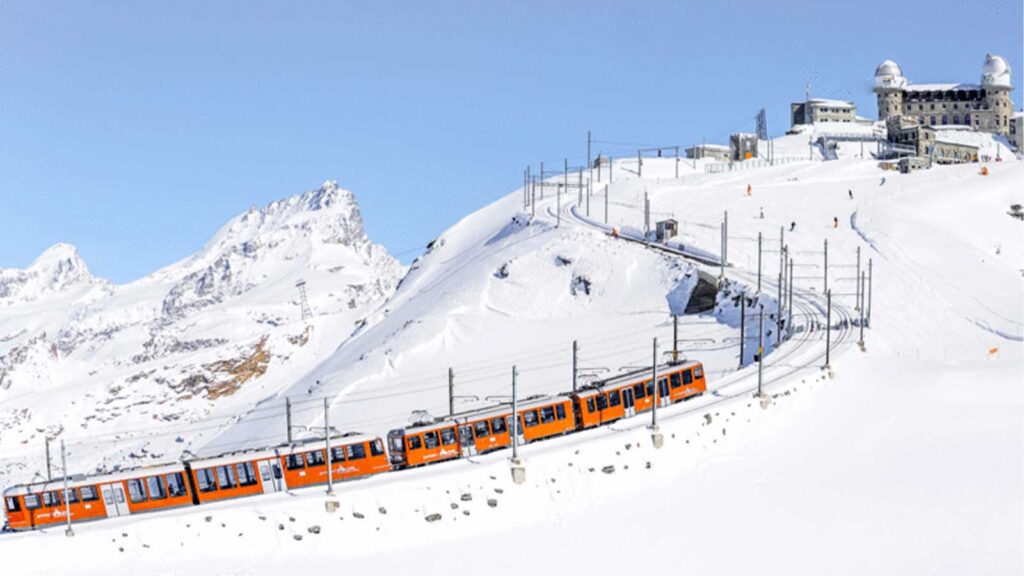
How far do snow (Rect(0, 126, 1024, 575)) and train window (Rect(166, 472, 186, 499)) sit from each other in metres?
2.70

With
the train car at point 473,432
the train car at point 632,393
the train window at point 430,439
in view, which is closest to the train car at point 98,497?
the train car at point 473,432

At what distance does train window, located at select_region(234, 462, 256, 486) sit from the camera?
4794 centimetres

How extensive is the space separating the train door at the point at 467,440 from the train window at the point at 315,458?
254 inches

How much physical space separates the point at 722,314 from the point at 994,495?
45818 mm

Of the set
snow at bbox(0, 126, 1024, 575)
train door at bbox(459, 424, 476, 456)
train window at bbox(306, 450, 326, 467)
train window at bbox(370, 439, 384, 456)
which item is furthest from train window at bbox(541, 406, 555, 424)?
Answer: train window at bbox(306, 450, 326, 467)

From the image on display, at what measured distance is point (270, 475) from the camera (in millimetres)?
48375

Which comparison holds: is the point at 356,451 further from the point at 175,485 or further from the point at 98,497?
the point at 98,497

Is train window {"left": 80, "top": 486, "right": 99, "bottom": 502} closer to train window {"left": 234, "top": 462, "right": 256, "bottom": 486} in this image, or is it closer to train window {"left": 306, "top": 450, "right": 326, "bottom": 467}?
train window {"left": 234, "top": 462, "right": 256, "bottom": 486}

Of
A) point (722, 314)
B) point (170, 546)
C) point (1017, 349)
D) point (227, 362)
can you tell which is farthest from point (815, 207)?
point (170, 546)

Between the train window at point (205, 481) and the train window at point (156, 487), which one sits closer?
the train window at point (156, 487)

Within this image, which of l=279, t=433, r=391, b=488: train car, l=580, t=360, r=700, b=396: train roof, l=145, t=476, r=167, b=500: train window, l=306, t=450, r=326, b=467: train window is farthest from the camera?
l=580, t=360, r=700, b=396: train roof

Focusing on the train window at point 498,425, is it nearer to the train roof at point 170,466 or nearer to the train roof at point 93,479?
the train roof at point 170,466

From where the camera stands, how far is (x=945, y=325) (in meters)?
87.8

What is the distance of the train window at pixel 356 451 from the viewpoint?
49.5 m
